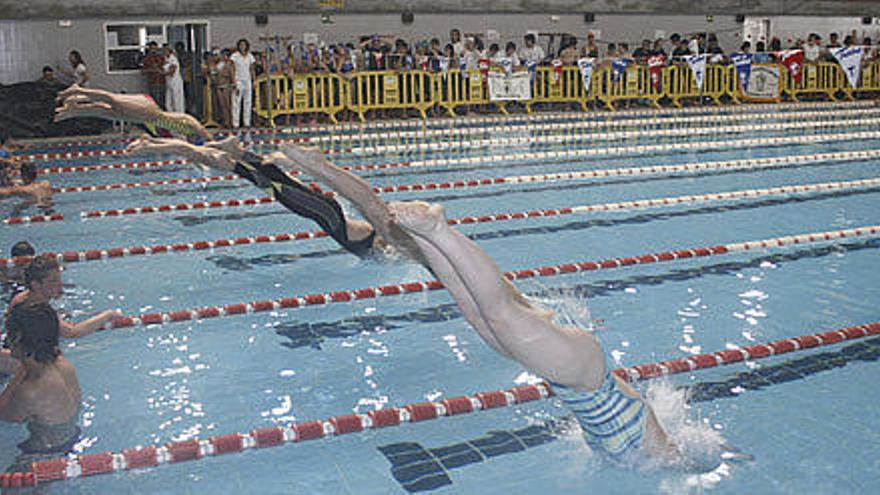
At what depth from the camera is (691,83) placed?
57.9 feet

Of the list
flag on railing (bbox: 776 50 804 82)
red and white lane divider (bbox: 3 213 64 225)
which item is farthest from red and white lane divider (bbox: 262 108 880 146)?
red and white lane divider (bbox: 3 213 64 225)

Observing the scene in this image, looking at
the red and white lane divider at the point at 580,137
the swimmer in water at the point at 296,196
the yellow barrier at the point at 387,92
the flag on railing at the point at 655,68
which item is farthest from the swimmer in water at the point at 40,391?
the flag on railing at the point at 655,68

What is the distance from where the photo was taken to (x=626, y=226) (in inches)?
288

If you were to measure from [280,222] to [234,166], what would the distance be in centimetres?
243

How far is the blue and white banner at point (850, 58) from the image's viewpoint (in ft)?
49.9

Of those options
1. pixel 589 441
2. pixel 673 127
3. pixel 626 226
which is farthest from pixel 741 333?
pixel 673 127

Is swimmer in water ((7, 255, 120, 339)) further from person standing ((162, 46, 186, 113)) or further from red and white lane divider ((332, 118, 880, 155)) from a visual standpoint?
person standing ((162, 46, 186, 113))

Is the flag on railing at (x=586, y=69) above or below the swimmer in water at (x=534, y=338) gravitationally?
above

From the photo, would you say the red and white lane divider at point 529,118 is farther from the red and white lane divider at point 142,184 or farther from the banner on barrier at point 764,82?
the red and white lane divider at point 142,184

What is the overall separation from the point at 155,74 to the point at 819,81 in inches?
478

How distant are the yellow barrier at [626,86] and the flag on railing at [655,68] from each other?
0.11 metres

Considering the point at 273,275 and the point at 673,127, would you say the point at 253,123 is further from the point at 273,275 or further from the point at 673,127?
the point at 273,275

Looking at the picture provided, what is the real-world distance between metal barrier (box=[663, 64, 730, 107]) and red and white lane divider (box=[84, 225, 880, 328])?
10.8 m

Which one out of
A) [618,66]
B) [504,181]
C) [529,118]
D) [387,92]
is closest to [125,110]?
[504,181]
